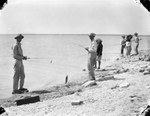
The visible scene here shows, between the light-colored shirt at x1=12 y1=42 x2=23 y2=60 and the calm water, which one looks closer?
the light-colored shirt at x1=12 y1=42 x2=23 y2=60

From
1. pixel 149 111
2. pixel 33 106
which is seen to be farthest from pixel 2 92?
pixel 149 111

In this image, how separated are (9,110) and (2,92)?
5152 mm

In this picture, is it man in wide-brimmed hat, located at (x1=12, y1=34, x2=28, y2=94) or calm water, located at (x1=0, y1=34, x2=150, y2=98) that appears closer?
man in wide-brimmed hat, located at (x1=12, y1=34, x2=28, y2=94)

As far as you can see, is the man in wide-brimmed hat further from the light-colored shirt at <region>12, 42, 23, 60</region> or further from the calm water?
the calm water

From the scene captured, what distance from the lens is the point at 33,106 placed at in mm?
6484

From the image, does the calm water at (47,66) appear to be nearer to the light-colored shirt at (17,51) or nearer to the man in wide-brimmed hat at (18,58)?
the man in wide-brimmed hat at (18,58)

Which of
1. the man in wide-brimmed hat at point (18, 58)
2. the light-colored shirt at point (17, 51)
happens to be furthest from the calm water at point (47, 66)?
the light-colored shirt at point (17, 51)

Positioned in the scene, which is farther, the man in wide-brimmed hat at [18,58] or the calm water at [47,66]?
the calm water at [47,66]

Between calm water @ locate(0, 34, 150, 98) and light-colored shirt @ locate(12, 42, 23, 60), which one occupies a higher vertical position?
light-colored shirt @ locate(12, 42, 23, 60)

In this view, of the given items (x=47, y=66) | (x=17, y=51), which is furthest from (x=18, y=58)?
(x=47, y=66)

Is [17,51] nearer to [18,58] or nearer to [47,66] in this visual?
[18,58]

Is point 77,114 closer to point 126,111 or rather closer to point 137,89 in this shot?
point 126,111

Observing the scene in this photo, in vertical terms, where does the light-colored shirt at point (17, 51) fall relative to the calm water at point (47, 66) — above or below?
A: above

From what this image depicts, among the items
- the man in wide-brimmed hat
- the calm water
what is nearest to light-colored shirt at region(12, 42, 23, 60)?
the man in wide-brimmed hat
